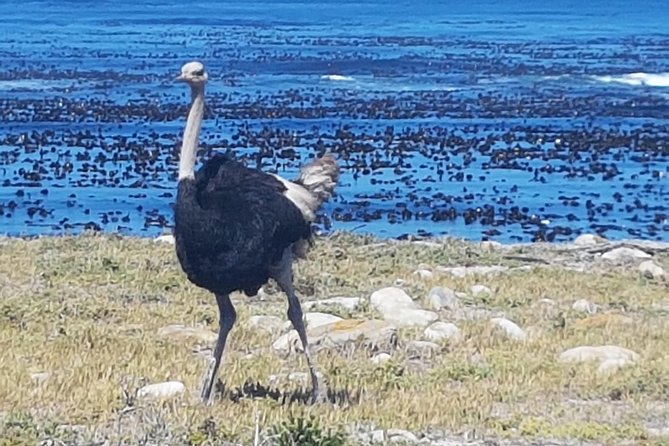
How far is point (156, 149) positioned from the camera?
28.3 m

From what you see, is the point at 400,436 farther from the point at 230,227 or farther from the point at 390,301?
the point at 390,301

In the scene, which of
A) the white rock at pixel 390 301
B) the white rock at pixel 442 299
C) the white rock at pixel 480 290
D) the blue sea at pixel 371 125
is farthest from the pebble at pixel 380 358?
the blue sea at pixel 371 125

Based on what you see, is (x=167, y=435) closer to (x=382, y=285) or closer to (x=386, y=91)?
(x=382, y=285)

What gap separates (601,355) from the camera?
33.9 feet

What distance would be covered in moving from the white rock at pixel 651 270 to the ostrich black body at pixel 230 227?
257 inches

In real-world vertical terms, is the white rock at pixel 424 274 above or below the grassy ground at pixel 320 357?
below

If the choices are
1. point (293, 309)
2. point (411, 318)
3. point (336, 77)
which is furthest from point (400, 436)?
point (336, 77)

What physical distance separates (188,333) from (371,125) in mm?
21838

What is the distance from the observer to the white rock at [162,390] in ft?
29.1

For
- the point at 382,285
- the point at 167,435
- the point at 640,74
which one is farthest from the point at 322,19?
the point at 167,435

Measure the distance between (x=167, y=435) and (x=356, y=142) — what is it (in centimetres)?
2199

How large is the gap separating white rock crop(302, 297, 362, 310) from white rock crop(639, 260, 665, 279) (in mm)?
3417

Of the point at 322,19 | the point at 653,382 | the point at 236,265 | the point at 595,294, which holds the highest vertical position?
the point at 236,265

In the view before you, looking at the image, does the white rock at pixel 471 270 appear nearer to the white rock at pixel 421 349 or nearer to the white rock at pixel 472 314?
the white rock at pixel 472 314
